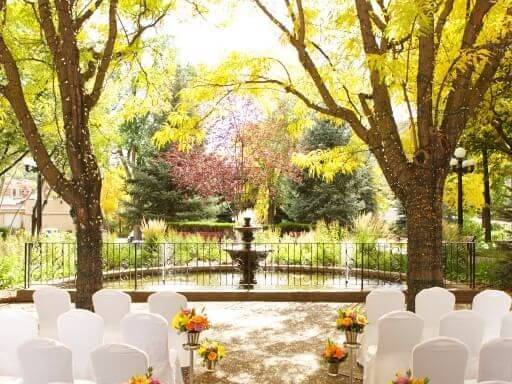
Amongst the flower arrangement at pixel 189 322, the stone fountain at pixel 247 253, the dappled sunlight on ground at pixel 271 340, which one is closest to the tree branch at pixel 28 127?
the flower arrangement at pixel 189 322

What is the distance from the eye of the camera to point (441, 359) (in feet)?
14.2

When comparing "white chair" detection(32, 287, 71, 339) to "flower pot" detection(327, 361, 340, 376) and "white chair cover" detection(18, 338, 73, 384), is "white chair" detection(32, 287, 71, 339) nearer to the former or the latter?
"white chair cover" detection(18, 338, 73, 384)

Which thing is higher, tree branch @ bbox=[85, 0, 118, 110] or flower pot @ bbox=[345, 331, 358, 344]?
tree branch @ bbox=[85, 0, 118, 110]

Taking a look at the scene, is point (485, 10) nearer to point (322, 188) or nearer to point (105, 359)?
point (105, 359)

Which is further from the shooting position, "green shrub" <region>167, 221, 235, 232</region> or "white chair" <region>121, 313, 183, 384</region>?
"green shrub" <region>167, 221, 235, 232</region>

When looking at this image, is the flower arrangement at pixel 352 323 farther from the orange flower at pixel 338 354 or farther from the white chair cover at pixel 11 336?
the white chair cover at pixel 11 336

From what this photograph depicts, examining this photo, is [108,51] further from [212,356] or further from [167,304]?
[212,356]

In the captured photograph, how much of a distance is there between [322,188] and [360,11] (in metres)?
19.3

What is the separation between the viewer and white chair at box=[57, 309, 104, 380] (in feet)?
17.4

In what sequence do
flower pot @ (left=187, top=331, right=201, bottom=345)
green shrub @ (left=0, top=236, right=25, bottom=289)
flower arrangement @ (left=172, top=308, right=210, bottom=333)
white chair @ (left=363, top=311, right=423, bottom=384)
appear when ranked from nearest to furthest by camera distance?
white chair @ (left=363, top=311, right=423, bottom=384), flower arrangement @ (left=172, top=308, right=210, bottom=333), flower pot @ (left=187, top=331, right=201, bottom=345), green shrub @ (left=0, top=236, right=25, bottom=289)

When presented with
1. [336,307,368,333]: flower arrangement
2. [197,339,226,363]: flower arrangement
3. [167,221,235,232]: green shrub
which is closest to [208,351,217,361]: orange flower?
[197,339,226,363]: flower arrangement

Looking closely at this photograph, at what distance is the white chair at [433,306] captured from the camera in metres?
6.66

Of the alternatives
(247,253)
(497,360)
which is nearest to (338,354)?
(497,360)

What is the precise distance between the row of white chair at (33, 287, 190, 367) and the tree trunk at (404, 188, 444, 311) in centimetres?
309
